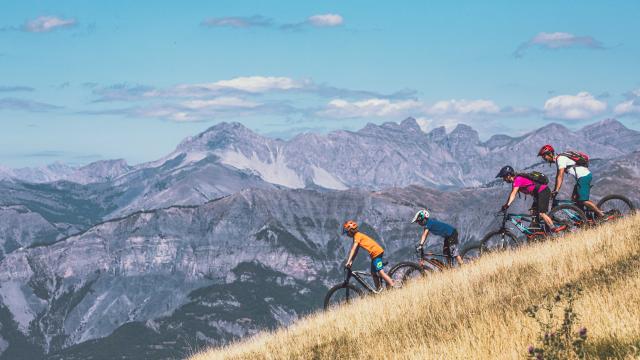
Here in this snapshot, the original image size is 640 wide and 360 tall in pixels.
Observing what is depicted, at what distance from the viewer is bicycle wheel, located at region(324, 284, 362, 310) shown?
1778 cm

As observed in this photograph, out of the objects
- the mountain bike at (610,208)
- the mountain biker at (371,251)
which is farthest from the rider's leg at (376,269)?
the mountain bike at (610,208)

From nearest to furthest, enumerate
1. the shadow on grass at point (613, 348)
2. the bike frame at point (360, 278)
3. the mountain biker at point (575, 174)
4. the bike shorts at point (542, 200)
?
the shadow on grass at point (613, 348)
the bike frame at point (360, 278)
the mountain biker at point (575, 174)
the bike shorts at point (542, 200)

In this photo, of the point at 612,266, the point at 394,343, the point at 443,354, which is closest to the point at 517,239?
the point at 612,266

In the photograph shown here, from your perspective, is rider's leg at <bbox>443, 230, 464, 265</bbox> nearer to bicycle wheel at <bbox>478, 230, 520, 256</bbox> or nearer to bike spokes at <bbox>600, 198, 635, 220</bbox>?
bicycle wheel at <bbox>478, 230, 520, 256</bbox>

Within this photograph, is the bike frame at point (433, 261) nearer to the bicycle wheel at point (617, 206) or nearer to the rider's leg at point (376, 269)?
the rider's leg at point (376, 269)

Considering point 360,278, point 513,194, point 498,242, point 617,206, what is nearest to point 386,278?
point 360,278

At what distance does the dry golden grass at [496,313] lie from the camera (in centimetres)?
631

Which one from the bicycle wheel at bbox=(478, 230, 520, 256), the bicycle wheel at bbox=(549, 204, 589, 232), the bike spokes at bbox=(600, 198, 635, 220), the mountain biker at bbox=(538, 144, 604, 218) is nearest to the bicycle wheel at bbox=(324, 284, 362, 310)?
the bicycle wheel at bbox=(478, 230, 520, 256)

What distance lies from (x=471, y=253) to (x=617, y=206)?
4.58 m

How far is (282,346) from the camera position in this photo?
11281 mm

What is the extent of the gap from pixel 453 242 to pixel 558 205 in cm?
308

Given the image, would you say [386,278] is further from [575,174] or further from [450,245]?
[575,174]

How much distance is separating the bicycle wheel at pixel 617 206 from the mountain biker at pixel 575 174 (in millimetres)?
547

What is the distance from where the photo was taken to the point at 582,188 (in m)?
18.8
